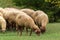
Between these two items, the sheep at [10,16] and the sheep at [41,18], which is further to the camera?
the sheep at [41,18]

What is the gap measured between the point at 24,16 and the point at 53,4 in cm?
1659

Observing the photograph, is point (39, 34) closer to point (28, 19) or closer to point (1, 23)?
point (28, 19)

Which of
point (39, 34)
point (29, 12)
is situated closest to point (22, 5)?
point (29, 12)

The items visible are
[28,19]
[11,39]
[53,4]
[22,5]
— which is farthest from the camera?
[53,4]

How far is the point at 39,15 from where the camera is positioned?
70.7 feet

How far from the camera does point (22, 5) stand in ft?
105

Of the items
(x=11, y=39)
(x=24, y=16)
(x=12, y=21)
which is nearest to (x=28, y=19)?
(x=24, y=16)

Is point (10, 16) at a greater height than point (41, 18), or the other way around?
point (10, 16)

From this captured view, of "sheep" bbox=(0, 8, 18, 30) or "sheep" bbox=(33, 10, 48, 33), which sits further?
"sheep" bbox=(33, 10, 48, 33)

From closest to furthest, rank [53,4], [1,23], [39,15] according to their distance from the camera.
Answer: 1. [1,23]
2. [39,15]
3. [53,4]

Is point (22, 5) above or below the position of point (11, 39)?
above

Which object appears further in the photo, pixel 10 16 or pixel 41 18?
pixel 41 18

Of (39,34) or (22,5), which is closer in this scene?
(39,34)

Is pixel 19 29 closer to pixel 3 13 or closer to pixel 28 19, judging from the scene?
pixel 28 19
